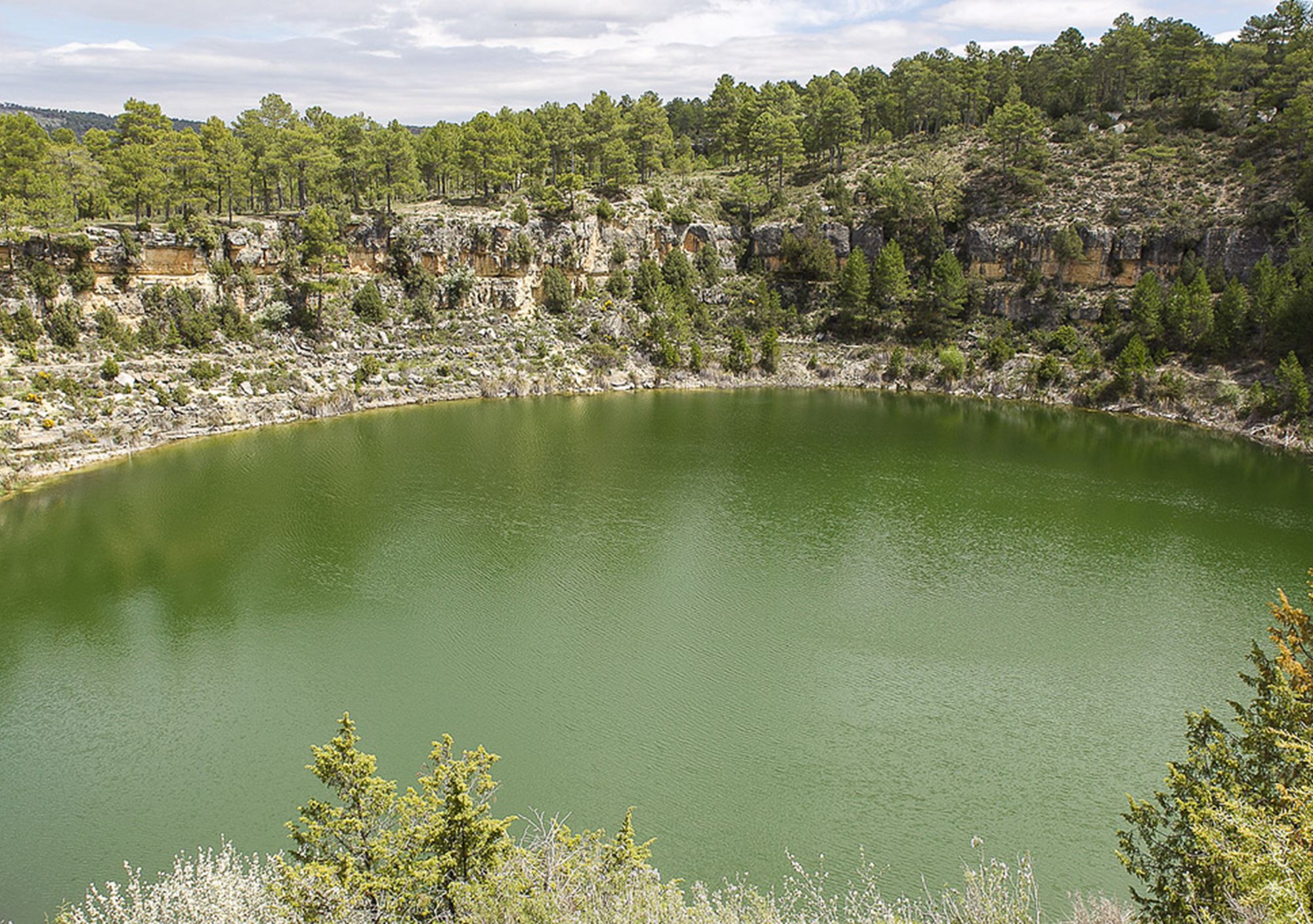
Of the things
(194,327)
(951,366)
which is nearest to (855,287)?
(951,366)

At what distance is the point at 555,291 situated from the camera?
6394 cm

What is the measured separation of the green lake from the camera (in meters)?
18.1

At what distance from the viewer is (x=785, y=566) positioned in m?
30.4

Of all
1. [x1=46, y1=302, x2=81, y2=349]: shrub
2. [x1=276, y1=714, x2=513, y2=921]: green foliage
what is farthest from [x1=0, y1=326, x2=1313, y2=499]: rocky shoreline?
[x1=276, y1=714, x2=513, y2=921]: green foliage

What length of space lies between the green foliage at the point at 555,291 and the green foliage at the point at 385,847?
5274 centimetres

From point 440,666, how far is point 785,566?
12589 millimetres

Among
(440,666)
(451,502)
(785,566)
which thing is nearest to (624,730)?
(440,666)

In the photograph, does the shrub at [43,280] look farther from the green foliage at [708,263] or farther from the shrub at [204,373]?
the green foliage at [708,263]

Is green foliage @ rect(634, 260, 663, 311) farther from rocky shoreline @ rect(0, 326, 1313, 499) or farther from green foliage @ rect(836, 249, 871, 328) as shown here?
green foliage @ rect(836, 249, 871, 328)

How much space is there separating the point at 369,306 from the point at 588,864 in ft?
168

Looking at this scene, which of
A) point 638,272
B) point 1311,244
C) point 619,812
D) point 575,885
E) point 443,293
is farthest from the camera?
point 638,272

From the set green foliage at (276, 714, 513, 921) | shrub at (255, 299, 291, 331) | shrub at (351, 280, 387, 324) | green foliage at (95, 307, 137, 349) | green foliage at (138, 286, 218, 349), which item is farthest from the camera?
shrub at (351, 280, 387, 324)

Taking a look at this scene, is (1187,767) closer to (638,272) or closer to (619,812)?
(619,812)

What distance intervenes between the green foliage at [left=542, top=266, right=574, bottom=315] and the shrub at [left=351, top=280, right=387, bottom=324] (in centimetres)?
1198
